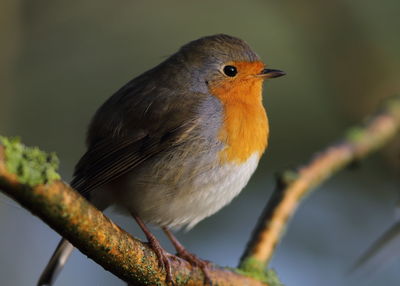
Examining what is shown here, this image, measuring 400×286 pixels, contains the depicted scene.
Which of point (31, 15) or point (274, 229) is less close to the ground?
point (31, 15)

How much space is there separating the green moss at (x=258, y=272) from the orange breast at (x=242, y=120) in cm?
55

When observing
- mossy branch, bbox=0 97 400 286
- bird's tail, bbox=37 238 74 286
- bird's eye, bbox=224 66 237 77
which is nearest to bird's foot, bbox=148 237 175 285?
mossy branch, bbox=0 97 400 286

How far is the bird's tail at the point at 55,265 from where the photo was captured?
134 inches

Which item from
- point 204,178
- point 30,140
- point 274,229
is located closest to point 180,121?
point 204,178

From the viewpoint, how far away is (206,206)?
357 centimetres

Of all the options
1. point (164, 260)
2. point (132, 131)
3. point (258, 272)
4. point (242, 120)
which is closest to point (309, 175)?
point (242, 120)

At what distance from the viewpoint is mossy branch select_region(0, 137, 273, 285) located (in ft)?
Result: 5.67

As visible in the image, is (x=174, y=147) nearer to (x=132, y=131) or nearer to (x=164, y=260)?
(x=132, y=131)

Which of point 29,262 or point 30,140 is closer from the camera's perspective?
point 29,262

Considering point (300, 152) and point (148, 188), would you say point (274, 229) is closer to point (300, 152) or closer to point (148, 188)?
point (148, 188)

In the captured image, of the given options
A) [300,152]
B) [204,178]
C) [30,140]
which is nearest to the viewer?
[204,178]

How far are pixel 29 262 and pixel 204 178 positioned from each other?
4.46 feet

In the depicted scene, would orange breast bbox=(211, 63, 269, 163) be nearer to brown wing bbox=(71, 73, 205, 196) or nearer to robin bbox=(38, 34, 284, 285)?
robin bbox=(38, 34, 284, 285)

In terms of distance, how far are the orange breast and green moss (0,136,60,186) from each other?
1.68m
